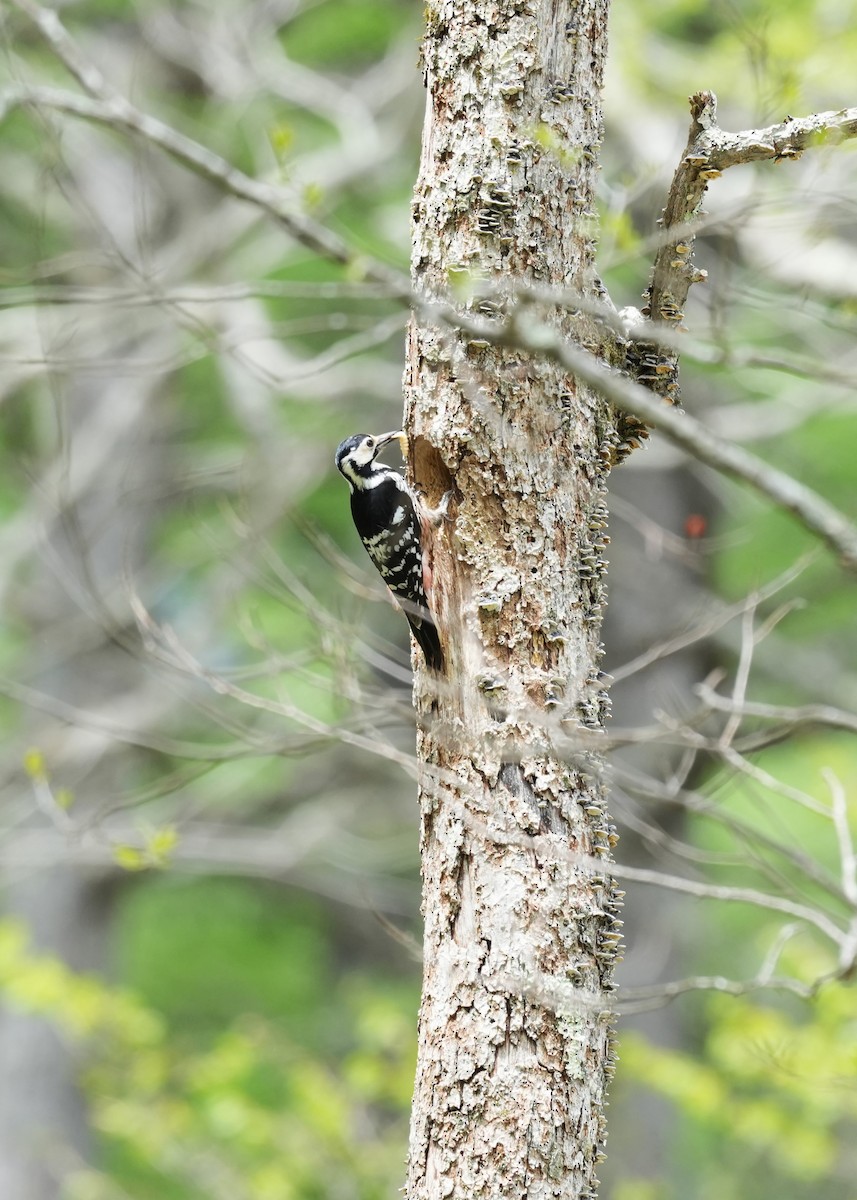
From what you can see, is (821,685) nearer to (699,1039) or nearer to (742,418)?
(742,418)

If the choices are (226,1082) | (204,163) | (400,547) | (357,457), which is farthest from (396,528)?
(226,1082)

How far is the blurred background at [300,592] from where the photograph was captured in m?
3.85

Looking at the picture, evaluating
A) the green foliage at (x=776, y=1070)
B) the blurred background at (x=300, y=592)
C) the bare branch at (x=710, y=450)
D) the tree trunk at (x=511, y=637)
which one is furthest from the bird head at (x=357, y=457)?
the bare branch at (x=710, y=450)

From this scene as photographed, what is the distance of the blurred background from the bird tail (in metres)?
0.32

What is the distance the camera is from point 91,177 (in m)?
9.06

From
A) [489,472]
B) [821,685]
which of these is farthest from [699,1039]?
[489,472]

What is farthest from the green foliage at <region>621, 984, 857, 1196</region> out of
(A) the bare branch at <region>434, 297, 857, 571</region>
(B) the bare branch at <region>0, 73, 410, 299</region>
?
(B) the bare branch at <region>0, 73, 410, 299</region>

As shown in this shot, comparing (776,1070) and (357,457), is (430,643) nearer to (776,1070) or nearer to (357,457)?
(357,457)

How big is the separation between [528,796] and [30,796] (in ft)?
18.0

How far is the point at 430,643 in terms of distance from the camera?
2715mm

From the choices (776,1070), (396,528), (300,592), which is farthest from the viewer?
(776,1070)

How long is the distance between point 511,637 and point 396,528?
98cm

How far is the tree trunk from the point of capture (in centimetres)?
240

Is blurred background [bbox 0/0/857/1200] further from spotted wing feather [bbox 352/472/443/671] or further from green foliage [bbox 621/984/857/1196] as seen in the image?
spotted wing feather [bbox 352/472/443/671]
